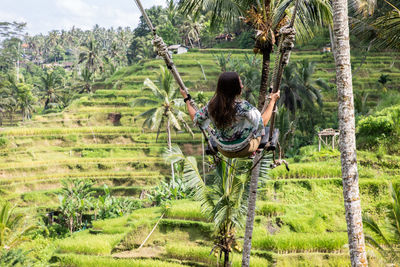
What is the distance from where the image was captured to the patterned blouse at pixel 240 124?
8.81 feet

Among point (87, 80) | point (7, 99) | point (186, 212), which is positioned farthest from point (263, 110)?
point (87, 80)

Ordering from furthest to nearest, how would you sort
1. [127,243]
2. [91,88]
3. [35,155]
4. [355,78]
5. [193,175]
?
1. [91,88]
2. [355,78]
3. [35,155]
4. [127,243]
5. [193,175]

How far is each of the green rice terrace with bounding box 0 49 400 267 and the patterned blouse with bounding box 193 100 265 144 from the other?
5.30 meters

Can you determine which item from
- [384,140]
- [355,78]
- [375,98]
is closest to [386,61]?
[355,78]

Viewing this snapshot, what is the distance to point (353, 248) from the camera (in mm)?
3875

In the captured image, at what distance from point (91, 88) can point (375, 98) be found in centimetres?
2788

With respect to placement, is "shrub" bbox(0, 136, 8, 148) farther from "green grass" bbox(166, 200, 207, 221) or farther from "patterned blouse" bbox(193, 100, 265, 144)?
"patterned blouse" bbox(193, 100, 265, 144)

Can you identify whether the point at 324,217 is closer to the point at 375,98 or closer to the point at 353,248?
the point at 353,248

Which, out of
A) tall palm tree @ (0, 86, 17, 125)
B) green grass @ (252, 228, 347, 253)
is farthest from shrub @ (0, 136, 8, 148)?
green grass @ (252, 228, 347, 253)

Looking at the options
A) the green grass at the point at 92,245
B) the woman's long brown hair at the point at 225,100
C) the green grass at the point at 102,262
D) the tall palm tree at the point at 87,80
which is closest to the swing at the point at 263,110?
the woman's long brown hair at the point at 225,100

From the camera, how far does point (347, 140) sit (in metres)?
4.02

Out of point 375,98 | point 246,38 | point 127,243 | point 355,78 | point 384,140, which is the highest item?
point 246,38

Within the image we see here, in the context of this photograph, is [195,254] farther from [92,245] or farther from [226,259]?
[92,245]

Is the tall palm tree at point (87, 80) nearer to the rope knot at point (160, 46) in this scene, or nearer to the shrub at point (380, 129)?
the shrub at point (380, 129)
